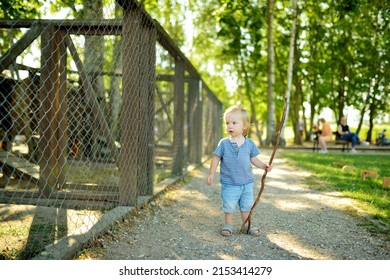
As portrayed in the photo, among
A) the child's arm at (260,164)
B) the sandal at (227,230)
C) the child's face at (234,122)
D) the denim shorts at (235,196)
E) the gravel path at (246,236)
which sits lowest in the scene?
the gravel path at (246,236)

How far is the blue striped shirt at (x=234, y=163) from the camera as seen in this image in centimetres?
376

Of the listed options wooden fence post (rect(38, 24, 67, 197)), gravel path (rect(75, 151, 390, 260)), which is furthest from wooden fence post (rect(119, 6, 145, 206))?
wooden fence post (rect(38, 24, 67, 197))

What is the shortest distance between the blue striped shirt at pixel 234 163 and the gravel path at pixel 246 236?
0.48 meters

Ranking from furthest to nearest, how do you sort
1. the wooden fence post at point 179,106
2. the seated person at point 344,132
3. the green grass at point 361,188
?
the seated person at point 344,132
the wooden fence post at point 179,106
the green grass at point 361,188

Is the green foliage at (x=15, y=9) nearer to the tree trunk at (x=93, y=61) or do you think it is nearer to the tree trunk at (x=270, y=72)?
the tree trunk at (x=93, y=61)

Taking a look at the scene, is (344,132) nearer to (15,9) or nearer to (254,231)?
(15,9)

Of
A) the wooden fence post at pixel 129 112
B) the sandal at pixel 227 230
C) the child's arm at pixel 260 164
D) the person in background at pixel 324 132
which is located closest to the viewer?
the child's arm at pixel 260 164

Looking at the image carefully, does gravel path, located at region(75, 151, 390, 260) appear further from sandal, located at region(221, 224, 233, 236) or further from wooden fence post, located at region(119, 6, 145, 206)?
wooden fence post, located at region(119, 6, 145, 206)

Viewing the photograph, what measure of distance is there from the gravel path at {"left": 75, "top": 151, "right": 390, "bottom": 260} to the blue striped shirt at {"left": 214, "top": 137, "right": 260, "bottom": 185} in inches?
19.1

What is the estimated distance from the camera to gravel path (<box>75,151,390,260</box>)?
3.15m

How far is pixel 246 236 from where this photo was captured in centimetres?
371

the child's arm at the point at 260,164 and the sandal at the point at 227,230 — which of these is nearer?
the child's arm at the point at 260,164

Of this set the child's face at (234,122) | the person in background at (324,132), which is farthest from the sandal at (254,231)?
the person in background at (324,132)
